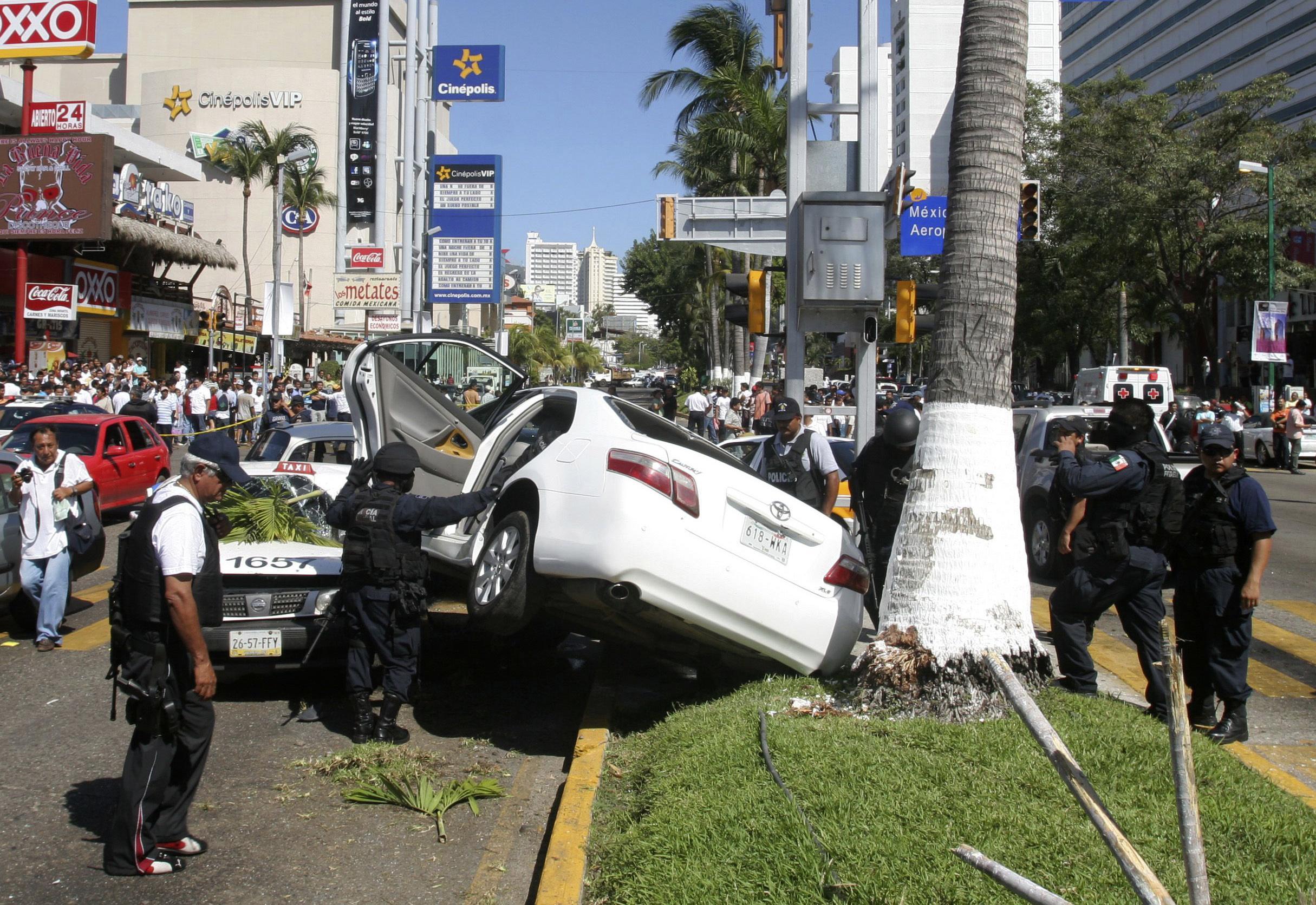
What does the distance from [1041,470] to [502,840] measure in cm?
848

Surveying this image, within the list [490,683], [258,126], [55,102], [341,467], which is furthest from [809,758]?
[258,126]

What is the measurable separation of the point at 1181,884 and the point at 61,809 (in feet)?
15.4

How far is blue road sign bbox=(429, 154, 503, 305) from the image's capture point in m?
42.8

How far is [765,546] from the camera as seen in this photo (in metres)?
5.88

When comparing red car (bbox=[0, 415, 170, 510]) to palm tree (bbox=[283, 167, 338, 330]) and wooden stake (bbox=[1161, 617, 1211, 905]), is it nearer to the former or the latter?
wooden stake (bbox=[1161, 617, 1211, 905])

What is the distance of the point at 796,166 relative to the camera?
1226cm

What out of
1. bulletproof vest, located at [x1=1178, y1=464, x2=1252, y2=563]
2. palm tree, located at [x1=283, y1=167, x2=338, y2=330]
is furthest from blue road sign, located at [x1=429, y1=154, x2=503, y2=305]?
bulletproof vest, located at [x1=1178, y1=464, x2=1252, y2=563]

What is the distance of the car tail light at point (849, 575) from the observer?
240 inches

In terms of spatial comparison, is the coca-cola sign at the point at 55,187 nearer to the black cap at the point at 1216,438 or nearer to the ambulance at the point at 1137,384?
the ambulance at the point at 1137,384

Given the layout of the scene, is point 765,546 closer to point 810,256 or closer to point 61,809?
point 61,809

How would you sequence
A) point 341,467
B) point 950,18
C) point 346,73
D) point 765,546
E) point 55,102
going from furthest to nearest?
1. point 950,18
2. point 346,73
3. point 55,102
4. point 341,467
5. point 765,546

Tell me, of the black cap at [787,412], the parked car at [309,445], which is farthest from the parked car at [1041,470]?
the parked car at [309,445]

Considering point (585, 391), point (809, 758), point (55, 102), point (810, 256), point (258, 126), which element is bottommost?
point (809, 758)

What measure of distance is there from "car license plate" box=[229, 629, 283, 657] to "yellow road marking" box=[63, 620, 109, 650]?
2284 mm
